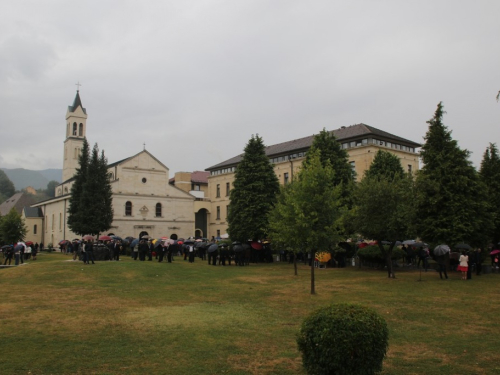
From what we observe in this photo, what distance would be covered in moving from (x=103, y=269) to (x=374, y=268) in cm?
1818

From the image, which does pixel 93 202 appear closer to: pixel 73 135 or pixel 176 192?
pixel 176 192

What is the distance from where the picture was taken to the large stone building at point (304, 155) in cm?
5447

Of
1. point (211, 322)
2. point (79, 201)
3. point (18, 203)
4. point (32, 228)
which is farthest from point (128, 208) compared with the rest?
Answer: point (211, 322)

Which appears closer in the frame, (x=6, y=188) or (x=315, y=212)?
(x=315, y=212)

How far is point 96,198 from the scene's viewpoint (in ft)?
183

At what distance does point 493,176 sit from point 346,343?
36.5 m

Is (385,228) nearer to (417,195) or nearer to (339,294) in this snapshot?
(417,195)

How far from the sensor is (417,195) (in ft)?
82.1

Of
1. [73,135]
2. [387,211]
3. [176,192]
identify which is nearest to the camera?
[387,211]

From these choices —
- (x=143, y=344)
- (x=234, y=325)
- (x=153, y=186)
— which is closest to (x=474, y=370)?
(x=234, y=325)

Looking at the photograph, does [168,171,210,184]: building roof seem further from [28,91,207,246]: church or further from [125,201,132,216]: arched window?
[125,201,132,216]: arched window

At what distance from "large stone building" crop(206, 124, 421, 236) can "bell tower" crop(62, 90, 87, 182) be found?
32.0 meters

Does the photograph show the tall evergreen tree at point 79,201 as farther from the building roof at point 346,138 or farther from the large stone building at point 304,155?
the building roof at point 346,138

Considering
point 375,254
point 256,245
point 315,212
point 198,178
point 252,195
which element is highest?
point 198,178
